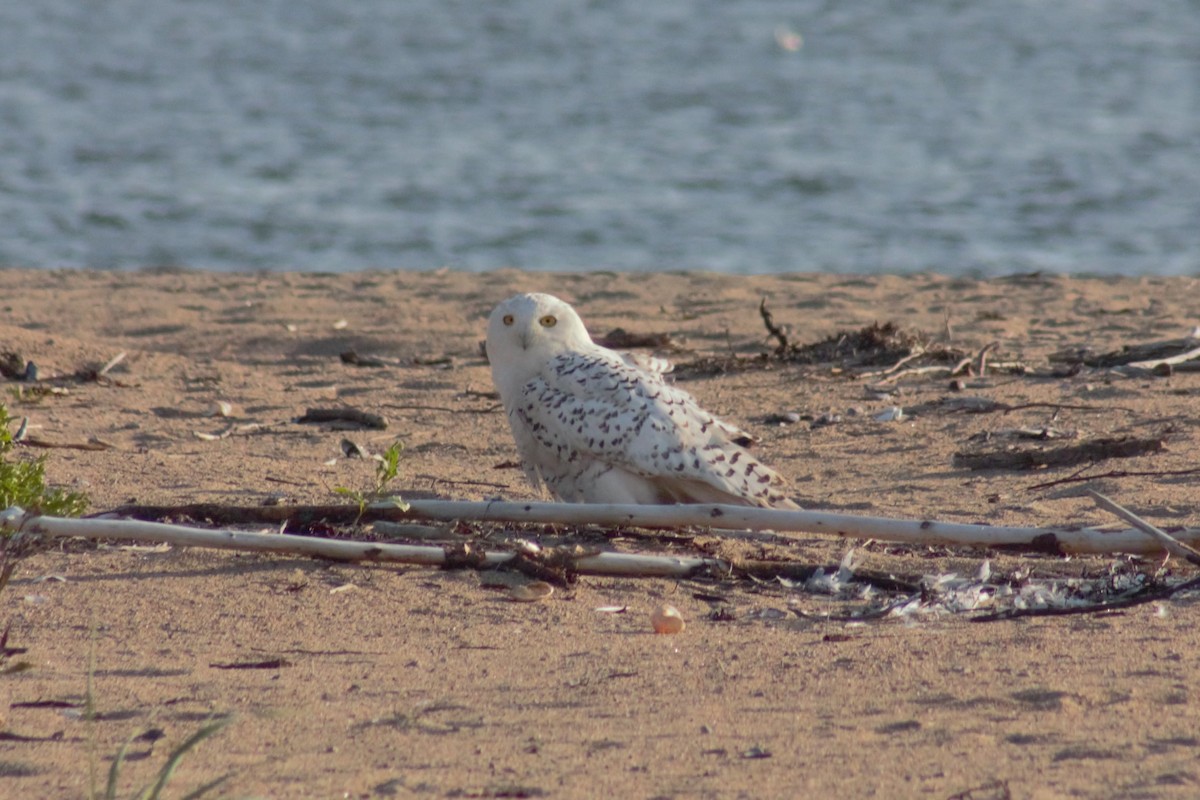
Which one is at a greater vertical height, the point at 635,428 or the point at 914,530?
the point at 635,428

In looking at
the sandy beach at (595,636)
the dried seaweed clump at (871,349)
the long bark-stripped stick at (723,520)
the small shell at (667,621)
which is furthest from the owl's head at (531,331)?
the dried seaweed clump at (871,349)

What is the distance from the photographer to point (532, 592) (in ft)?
14.8

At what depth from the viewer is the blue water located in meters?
17.8

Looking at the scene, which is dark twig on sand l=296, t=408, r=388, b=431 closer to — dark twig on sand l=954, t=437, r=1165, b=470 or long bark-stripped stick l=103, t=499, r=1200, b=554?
long bark-stripped stick l=103, t=499, r=1200, b=554

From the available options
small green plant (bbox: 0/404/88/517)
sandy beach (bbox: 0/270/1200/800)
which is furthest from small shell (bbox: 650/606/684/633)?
small green plant (bbox: 0/404/88/517)

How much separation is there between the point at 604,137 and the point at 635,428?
18282 millimetres

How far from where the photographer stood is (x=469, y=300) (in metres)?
10.8

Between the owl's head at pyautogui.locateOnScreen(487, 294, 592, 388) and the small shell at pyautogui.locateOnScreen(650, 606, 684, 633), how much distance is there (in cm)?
183

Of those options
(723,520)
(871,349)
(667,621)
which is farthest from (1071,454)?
(667,621)

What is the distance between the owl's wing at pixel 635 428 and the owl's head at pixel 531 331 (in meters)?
0.13

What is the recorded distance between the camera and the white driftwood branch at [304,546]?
4.49 metres

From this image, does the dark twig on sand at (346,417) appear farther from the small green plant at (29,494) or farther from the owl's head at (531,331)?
the small green plant at (29,494)

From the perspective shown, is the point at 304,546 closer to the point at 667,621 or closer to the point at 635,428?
the point at 667,621

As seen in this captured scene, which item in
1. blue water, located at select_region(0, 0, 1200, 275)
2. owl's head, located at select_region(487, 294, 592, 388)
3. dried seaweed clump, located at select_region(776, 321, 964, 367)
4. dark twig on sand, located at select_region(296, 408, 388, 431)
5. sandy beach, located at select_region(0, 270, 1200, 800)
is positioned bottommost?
sandy beach, located at select_region(0, 270, 1200, 800)
